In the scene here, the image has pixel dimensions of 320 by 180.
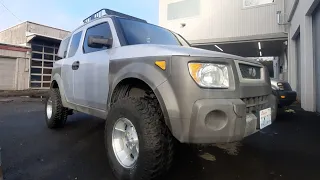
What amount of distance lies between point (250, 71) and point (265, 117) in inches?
20.4

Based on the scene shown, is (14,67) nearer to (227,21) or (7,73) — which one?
(7,73)

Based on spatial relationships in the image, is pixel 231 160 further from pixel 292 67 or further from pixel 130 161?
pixel 292 67

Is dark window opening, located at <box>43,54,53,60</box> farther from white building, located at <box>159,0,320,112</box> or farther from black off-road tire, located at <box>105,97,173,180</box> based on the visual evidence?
black off-road tire, located at <box>105,97,173,180</box>

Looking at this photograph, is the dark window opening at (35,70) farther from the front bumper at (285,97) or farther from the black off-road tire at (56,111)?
the front bumper at (285,97)

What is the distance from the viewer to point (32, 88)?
15.8 meters

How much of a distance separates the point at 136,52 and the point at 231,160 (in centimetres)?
187

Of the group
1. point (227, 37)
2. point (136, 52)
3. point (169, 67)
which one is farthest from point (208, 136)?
point (227, 37)

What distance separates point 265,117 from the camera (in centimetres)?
220

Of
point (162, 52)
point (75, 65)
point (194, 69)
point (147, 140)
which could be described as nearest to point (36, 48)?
point (75, 65)

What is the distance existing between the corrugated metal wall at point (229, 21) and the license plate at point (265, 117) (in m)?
11.6

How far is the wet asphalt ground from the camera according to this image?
7.53 feet

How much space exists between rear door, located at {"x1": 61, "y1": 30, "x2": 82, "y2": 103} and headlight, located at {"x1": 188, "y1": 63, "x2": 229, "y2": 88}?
238 cm

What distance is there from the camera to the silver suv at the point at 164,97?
1.71m

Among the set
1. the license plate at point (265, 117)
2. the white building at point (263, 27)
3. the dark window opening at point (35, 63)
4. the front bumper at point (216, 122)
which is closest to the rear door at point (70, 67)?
the front bumper at point (216, 122)
